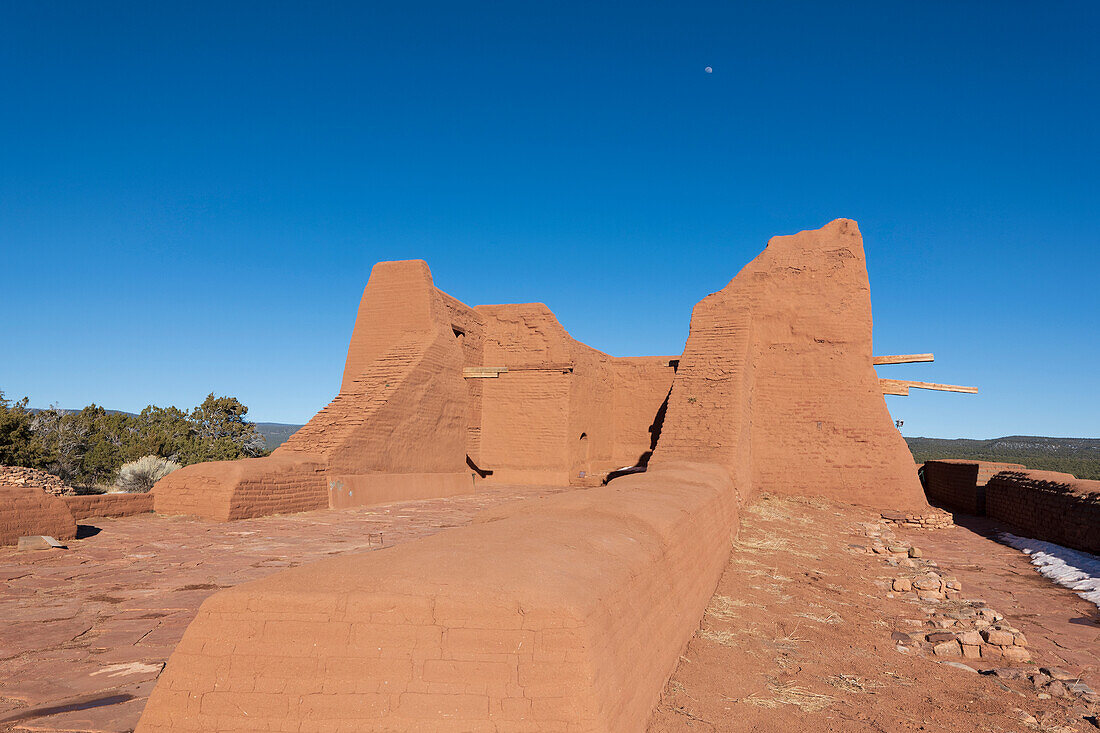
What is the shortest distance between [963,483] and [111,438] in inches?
966

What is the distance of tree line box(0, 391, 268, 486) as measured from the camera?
15297 mm

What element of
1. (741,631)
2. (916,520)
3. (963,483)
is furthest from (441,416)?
(963,483)

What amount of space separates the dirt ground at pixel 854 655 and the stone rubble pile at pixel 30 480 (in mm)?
10719

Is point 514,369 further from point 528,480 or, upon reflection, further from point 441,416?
point 441,416

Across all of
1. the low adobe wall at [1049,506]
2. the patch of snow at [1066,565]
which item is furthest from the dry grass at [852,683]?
the low adobe wall at [1049,506]

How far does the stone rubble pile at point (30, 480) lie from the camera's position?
1046 cm

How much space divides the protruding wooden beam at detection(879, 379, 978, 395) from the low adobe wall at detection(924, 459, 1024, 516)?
4566mm

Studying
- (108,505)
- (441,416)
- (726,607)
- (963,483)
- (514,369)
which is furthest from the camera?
(963,483)

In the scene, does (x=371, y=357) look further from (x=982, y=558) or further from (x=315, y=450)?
(x=982, y=558)

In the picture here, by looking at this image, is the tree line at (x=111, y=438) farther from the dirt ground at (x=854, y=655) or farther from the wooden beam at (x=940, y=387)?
the wooden beam at (x=940, y=387)

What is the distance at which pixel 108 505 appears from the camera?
838 centimetres

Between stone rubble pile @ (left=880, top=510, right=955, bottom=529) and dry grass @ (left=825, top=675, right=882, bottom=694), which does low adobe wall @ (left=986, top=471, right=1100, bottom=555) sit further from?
dry grass @ (left=825, top=675, right=882, bottom=694)

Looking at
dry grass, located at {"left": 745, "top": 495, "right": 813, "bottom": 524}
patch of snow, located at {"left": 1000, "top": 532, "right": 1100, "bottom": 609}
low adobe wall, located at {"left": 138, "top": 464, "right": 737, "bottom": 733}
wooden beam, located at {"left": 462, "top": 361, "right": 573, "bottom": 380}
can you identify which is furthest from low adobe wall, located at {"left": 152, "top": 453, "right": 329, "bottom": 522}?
patch of snow, located at {"left": 1000, "top": 532, "right": 1100, "bottom": 609}

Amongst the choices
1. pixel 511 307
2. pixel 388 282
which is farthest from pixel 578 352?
pixel 388 282
